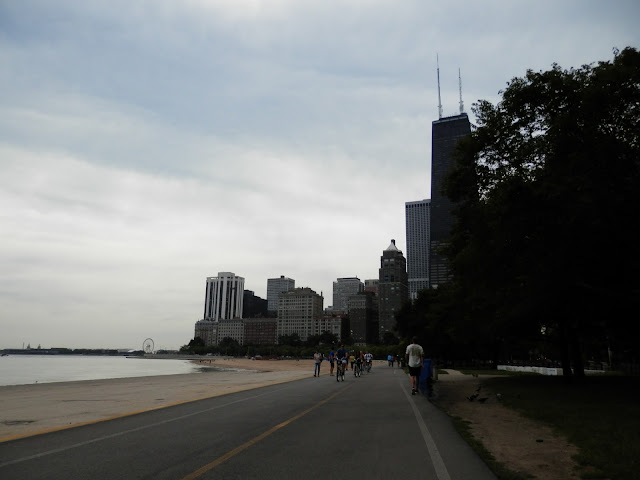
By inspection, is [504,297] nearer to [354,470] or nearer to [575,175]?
[575,175]

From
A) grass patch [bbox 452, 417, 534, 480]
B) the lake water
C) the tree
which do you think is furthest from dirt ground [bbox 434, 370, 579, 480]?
the lake water

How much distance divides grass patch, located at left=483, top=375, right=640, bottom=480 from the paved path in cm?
165

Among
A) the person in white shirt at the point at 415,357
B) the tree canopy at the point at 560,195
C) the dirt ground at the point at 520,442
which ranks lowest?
the dirt ground at the point at 520,442

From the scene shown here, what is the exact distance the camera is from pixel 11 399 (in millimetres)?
14938

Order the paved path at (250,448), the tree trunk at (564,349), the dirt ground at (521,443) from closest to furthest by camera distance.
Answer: the paved path at (250,448) → the dirt ground at (521,443) → the tree trunk at (564,349)

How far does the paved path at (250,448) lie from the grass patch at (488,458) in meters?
0.13

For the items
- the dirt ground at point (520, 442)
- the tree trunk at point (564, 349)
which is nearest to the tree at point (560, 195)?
the tree trunk at point (564, 349)

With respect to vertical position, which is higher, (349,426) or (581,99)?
(581,99)

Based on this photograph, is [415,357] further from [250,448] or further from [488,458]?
[250,448]

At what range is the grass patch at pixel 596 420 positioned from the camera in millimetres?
6289

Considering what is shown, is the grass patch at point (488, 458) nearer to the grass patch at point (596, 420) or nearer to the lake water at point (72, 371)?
the grass patch at point (596, 420)

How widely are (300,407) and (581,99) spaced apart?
14.3m

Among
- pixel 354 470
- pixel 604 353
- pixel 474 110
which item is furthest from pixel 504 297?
pixel 604 353

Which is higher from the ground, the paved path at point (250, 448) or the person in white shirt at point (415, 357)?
the person in white shirt at point (415, 357)
